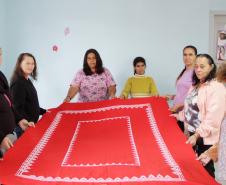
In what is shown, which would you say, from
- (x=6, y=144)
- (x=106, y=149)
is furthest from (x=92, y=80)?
(x=6, y=144)

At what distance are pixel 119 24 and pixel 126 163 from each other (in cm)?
273

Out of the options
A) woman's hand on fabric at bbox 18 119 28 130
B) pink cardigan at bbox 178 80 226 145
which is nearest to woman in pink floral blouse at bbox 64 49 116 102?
woman's hand on fabric at bbox 18 119 28 130

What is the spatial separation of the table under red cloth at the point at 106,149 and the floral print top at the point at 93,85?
397 mm

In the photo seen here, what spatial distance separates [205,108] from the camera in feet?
7.49

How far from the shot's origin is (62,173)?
77.3 inches

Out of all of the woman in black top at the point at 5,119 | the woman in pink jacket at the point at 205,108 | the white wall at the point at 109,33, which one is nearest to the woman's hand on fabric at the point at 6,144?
the woman in black top at the point at 5,119

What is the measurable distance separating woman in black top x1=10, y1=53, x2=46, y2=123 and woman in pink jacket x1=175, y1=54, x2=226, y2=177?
4.51 feet

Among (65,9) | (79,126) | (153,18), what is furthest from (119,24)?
(79,126)

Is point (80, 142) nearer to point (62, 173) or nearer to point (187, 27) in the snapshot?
point (62, 173)

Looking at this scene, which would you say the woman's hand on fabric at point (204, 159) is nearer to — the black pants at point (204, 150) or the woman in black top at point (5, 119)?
the black pants at point (204, 150)

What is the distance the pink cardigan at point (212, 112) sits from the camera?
2.20m

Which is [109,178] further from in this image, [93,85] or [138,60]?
[138,60]

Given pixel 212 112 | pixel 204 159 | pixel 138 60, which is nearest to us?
pixel 204 159

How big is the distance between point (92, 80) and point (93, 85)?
58mm
